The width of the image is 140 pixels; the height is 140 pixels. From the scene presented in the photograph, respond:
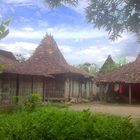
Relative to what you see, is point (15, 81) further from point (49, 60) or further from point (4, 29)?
point (4, 29)

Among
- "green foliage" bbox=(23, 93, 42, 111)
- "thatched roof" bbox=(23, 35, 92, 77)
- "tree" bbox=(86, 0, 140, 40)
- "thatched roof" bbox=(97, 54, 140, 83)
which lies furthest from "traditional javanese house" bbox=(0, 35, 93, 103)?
"tree" bbox=(86, 0, 140, 40)

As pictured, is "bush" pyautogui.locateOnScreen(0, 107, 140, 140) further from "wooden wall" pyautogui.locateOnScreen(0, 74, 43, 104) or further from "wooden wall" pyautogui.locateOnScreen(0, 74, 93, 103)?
"wooden wall" pyautogui.locateOnScreen(0, 74, 93, 103)

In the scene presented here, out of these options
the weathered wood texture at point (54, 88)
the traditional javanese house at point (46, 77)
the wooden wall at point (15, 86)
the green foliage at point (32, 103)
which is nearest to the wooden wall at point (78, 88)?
the traditional javanese house at point (46, 77)

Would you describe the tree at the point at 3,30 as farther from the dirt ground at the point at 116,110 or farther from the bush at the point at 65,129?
the dirt ground at the point at 116,110

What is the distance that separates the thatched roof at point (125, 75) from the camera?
1225 inches

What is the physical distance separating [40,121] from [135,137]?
2.32m

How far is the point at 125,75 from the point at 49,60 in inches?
275

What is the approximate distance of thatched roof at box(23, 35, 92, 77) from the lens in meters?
31.4

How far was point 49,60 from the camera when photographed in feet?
110

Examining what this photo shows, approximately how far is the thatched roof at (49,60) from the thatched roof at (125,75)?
96.5 inches

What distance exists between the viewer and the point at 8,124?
889cm

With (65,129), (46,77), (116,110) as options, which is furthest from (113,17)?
(46,77)

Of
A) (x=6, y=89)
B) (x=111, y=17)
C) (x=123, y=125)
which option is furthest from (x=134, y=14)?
(x=6, y=89)

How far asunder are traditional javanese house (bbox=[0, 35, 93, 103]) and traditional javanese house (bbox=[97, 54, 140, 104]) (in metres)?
2.53
